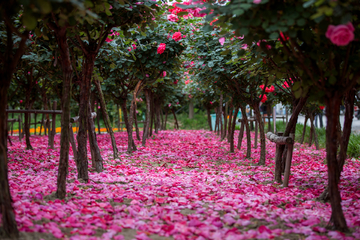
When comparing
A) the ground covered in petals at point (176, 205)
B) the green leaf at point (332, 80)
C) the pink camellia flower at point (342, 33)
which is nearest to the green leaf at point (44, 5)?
the ground covered in petals at point (176, 205)

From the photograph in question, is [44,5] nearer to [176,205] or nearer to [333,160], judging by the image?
[176,205]

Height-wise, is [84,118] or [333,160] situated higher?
[84,118]

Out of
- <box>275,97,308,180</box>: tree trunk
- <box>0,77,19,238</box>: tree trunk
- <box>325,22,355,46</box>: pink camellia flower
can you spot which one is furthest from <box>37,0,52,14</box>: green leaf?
<box>275,97,308,180</box>: tree trunk

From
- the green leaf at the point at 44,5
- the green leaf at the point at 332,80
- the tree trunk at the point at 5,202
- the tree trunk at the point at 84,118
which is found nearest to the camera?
the green leaf at the point at 44,5

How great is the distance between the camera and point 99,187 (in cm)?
395

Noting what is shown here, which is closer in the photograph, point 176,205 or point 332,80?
point 332,80

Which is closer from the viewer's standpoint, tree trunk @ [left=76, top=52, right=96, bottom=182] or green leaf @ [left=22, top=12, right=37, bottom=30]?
green leaf @ [left=22, top=12, right=37, bottom=30]

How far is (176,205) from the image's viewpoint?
3.28 m

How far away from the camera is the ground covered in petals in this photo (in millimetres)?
2498

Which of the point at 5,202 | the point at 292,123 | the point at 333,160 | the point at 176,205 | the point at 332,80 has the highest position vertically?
the point at 332,80

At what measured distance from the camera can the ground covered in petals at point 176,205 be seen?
8.20ft

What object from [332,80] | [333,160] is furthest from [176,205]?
[332,80]

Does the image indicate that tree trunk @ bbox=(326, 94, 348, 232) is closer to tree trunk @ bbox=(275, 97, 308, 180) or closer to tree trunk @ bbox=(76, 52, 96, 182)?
tree trunk @ bbox=(275, 97, 308, 180)

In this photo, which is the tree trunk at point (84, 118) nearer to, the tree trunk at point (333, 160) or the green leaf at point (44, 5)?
the green leaf at point (44, 5)
